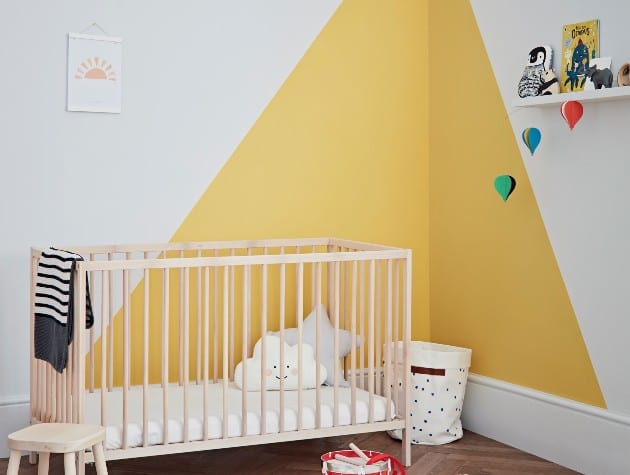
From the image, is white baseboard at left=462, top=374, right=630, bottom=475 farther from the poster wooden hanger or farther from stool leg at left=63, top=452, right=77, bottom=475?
the poster wooden hanger

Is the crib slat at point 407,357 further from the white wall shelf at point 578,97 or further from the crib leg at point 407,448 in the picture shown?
the white wall shelf at point 578,97

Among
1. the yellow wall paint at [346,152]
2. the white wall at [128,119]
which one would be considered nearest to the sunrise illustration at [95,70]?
the white wall at [128,119]

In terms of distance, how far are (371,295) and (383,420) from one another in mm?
473

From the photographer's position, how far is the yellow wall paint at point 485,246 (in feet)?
11.2

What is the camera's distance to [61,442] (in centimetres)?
240

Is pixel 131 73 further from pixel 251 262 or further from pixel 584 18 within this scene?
pixel 584 18

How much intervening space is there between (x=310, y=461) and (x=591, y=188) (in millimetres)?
1439

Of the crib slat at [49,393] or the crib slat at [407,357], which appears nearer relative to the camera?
the crib slat at [49,393]

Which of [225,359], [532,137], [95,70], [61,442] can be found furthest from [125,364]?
[532,137]

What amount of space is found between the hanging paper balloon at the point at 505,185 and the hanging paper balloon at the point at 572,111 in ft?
1.37

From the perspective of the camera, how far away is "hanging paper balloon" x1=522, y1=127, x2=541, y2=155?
3332mm

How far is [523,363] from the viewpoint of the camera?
3561 millimetres

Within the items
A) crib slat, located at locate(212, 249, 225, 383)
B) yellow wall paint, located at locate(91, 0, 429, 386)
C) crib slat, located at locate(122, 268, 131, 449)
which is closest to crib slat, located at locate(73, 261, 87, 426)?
crib slat, located at locate(122, 268, 131, 449)

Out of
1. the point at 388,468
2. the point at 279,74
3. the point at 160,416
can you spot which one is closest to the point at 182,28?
the point at 279,74
